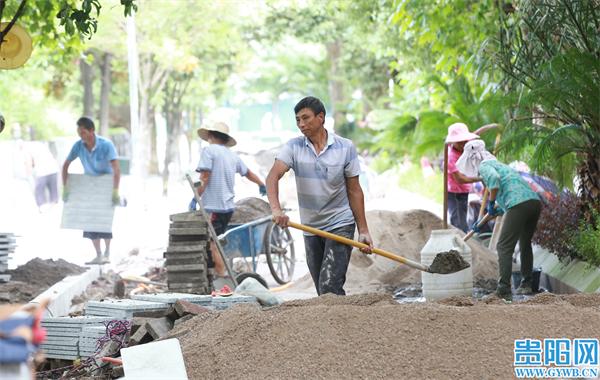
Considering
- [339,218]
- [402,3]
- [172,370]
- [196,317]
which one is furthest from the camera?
[402,3]

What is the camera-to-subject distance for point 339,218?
871cm

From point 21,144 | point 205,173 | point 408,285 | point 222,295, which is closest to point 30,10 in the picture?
point 205,173

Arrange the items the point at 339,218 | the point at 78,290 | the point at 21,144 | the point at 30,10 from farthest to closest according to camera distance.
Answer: the point at 21,144 → the point at 30,10 → the point at 78,290 → the point at 339,218

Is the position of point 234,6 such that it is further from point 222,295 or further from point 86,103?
point 222,295

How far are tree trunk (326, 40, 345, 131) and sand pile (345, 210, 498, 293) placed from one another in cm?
2768

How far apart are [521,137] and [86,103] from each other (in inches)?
1001

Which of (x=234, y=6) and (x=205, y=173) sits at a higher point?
(x=234, y=6)

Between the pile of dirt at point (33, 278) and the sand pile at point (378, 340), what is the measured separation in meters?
4.62

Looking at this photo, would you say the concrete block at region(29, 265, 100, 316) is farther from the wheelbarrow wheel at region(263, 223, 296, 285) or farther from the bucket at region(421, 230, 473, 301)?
the bucket at region(421, 230, 473, 301)

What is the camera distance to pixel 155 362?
6188 mm

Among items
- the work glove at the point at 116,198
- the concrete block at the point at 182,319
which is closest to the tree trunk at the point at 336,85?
the work glove at the point at 116,198

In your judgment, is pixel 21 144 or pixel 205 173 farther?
pixel 21 144

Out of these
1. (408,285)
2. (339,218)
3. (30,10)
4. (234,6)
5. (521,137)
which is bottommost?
(408,285)

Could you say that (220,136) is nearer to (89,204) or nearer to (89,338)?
(89,204)
